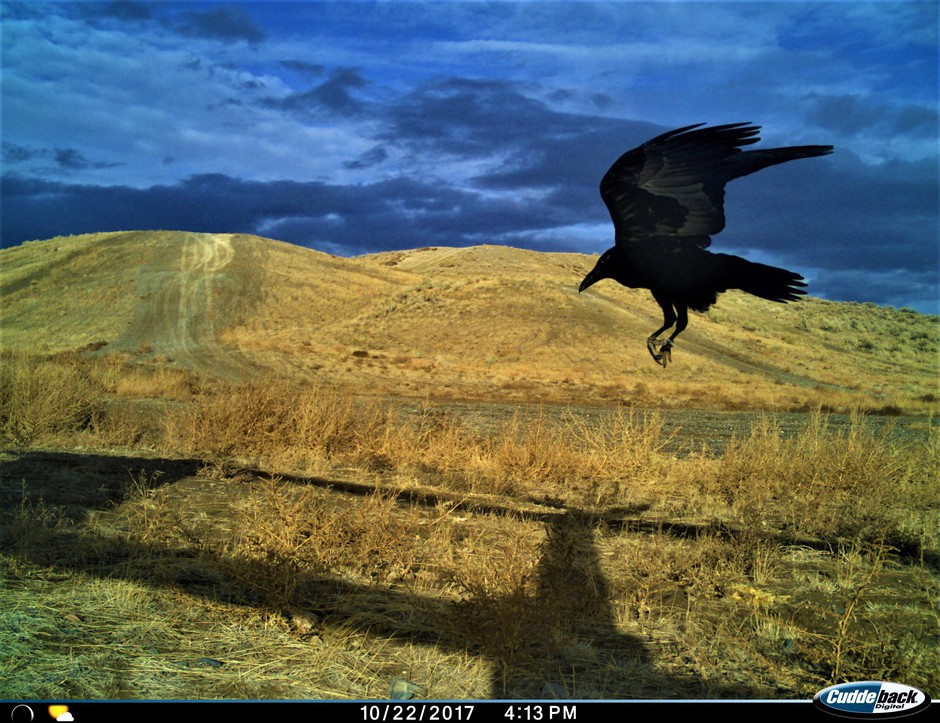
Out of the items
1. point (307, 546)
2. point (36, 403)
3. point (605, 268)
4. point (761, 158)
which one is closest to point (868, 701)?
point (605, 268)


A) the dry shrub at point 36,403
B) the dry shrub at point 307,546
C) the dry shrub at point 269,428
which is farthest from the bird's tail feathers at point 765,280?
the dry shrub at point 36,403

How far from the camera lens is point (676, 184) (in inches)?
99.0

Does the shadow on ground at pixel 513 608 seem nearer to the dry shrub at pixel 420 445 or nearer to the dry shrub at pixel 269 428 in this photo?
the dry shrub at pixel 420 445

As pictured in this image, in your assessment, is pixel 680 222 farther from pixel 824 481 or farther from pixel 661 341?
pixel 824 481

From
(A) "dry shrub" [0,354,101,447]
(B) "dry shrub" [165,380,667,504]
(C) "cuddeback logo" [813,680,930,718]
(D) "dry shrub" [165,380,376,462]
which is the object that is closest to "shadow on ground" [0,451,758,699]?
(C) "cuddeback logo" [813,680,930,718]

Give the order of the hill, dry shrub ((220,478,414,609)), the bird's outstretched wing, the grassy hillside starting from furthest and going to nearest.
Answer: the hill
dry shrub ((220,478,414,609))
the grassy hillside
the bird's outstretched wing

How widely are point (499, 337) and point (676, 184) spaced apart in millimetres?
26398

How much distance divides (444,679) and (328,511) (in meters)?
2.76

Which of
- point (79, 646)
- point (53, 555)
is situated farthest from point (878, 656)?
point (53, 555)

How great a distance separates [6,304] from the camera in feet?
155

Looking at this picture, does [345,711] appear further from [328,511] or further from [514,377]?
[514,377]

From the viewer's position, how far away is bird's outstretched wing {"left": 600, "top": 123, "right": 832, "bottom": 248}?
2391 millimetres

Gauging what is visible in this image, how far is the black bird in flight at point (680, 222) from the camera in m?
2.26

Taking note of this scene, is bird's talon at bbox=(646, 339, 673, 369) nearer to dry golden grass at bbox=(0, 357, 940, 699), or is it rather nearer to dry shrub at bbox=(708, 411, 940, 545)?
dry golden grass at bbox=(0, 357, 940, 699)
